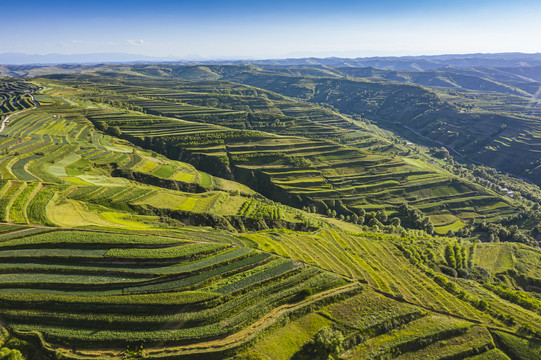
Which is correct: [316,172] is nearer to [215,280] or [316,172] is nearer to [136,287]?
[215,280]

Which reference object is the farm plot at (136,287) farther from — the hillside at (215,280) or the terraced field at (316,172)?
the terraced field at (316,172)

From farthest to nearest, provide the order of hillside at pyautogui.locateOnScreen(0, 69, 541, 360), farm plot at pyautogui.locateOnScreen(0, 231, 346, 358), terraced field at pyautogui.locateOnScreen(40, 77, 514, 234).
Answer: terraced field at pyautogui.locateOnScreen(40, 77, 514, 234), hillside at pyautogui.locateOnScreen(0, 69, 541, 360), farm plot at pyautogui.locateOnScreen(0, 231, 346, 358)

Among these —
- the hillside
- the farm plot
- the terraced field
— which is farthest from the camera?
the terraced field

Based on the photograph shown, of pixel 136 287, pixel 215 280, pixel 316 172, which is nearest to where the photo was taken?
pixel 136 287

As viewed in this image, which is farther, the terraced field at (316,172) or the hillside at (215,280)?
Result: the terraced field at (316,172)

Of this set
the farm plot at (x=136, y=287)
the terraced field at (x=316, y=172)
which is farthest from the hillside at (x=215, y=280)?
the terraced field at (x=316, y=172)

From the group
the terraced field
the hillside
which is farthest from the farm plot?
the terraced field

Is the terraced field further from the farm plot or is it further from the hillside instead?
the farm plot

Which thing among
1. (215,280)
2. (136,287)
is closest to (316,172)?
(215,280)

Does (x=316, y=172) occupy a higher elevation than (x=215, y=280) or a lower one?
lower

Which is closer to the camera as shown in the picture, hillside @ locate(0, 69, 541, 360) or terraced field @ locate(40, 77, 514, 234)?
hillside @ locate(0, 69, 541, 360)

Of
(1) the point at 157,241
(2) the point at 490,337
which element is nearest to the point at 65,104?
(1) the point at 157,241
